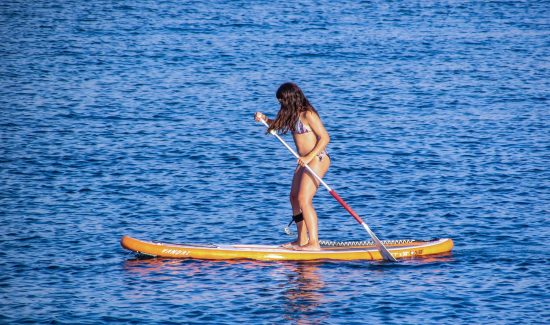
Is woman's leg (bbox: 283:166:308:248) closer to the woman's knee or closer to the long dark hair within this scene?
the woman's knee

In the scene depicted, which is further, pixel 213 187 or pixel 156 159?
pixel 156 159

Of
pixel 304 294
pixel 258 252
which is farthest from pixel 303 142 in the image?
pixel 304 294

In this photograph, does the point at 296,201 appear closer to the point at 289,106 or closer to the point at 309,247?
the point at 309,247

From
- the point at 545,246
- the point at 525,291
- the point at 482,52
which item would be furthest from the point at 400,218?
the point at 482,52

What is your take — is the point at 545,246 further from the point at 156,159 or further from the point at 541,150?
the point at 156,159

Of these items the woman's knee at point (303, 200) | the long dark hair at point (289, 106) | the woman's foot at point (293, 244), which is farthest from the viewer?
the woman's foot at point (293, 244)

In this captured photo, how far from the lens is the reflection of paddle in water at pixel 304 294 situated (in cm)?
1498

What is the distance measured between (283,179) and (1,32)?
25.9m

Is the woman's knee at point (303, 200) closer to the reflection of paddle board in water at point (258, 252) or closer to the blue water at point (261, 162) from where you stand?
the reflection of paddle board in water at point (258, 252)

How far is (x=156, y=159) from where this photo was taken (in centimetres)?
2584

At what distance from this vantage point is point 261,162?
25422 mm

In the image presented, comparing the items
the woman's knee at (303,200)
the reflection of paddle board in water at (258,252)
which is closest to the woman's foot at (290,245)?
the reflection of paddle board in water at (258,252)

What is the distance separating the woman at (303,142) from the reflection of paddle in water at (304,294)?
70cm

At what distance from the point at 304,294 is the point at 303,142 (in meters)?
2.58
